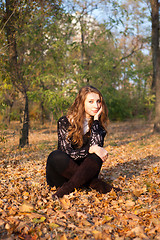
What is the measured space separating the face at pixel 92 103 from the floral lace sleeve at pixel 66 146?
340 mm

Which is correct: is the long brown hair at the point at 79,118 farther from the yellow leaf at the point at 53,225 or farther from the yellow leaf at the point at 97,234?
the yellow leaf at the point at 97,234

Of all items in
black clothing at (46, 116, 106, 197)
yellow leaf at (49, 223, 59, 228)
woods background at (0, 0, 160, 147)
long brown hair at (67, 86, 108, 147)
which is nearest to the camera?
yellow leaf at (49, 223, 59, 228)

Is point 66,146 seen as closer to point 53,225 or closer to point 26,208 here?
point 26,208

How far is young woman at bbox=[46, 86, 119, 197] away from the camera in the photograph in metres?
3.12

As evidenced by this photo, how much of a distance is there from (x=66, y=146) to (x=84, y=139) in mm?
285

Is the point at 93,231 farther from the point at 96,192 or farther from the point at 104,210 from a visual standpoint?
the point at 96,192

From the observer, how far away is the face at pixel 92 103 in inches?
134

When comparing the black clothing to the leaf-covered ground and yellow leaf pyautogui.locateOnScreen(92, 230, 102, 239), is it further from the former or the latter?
yellow leaf pyautogui.locateOnScreen(92, 230, 102, 239)

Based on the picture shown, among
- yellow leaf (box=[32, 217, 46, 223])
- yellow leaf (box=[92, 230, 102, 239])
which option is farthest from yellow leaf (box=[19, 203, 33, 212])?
yellow leaf (box=[92, 230, 102, 239])

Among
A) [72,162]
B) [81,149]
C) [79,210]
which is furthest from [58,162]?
[79,210]

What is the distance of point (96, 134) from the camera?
329 centimetres

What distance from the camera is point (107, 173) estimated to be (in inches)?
179

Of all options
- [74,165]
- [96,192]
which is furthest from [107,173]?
[74,165]

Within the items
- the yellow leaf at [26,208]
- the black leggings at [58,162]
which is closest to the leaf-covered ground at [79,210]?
the yellow leaf at [26,208]
